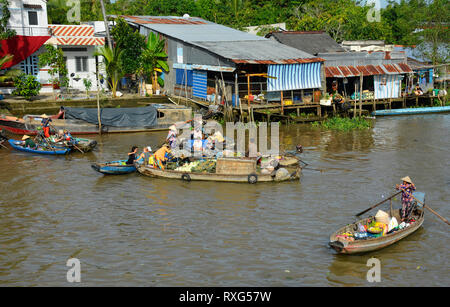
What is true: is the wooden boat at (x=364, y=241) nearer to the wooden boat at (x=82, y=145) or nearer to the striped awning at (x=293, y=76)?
the wooden boat at (x=82, y=145)

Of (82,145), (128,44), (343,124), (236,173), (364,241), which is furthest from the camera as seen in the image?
(128,44)

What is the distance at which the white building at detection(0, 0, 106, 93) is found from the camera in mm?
31328

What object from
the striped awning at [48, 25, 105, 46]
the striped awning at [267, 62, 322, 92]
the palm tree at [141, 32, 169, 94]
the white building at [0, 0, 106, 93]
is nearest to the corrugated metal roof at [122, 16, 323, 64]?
the striped awning at [267, 62, 322, 92]

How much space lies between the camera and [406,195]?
44.6 feet

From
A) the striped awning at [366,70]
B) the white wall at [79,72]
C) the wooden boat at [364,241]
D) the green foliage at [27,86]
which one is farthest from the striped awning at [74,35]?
the wooden boat at [364,241]

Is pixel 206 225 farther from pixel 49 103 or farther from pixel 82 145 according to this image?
pixel 49 103

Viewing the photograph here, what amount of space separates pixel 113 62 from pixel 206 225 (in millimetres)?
20519

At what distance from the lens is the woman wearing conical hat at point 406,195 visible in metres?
13.5

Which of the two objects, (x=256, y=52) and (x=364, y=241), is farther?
(x=256, y=52)

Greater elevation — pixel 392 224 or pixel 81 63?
pixel 81 63

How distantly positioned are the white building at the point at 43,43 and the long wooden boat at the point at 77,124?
6428mm

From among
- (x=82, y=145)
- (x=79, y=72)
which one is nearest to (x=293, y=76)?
(x=82, y=145)
